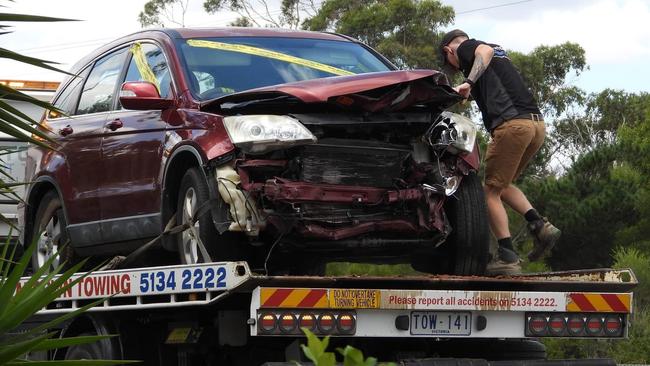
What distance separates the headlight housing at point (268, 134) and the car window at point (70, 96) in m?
2.77

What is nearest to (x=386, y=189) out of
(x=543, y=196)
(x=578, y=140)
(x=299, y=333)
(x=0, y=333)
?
(x=299, y=333)

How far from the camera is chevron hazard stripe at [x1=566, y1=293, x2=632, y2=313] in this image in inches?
275

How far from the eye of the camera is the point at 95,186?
8430 millimetres

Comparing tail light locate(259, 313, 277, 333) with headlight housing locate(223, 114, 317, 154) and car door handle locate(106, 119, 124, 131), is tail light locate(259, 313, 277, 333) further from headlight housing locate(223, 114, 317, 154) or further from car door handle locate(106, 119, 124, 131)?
car door handle locate(106, 119, 124, 131)

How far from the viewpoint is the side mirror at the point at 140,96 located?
7.49 metres

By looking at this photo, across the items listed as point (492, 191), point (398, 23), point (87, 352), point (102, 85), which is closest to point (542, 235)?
point (492, 191)

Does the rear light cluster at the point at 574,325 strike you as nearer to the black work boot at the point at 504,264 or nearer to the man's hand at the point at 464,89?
the black work boot at the point at 504,264

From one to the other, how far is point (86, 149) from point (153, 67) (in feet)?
2.48

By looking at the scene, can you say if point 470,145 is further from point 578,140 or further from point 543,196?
point 578,140

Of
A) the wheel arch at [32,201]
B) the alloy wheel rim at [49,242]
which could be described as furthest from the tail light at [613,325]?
the wheel arch at [32,201]

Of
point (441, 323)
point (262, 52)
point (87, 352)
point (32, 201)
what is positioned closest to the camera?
point (441, 323)

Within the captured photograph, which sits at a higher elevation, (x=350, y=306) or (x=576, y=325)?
(x=350, y=306)

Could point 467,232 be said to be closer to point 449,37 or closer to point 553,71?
point 449,37

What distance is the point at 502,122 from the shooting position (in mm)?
8422
